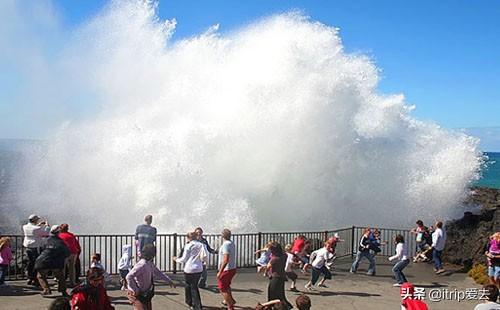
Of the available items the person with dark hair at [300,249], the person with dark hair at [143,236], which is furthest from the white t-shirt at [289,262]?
the person with dark hair at [143,236]

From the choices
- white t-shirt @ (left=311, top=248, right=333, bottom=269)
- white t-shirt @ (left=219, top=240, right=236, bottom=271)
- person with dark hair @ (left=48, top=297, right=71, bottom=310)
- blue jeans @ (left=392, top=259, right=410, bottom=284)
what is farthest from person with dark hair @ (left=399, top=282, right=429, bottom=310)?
blue jeans @ (left=392, top=259, right=410, bottom=284)

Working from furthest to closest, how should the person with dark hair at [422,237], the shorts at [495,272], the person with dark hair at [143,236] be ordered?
the person with dark hair at [422,237]
the shorts at [495,272]
the person with dark hair at [143,236]

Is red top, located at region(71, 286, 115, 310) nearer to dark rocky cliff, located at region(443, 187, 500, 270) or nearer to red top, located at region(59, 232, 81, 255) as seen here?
red top, located at region(59, 232, 81, 255)

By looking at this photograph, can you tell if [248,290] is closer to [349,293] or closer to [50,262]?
[349,293]

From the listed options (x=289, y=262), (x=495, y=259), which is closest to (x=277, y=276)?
(x=289, y=262)

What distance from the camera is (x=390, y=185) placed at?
2842 centimetres

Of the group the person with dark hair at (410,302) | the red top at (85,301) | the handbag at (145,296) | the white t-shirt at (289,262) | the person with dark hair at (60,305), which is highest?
the person with dark hair at (60,305)

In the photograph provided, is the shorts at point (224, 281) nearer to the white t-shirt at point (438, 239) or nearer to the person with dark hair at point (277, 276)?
the person with dark hair at point (277, 276)

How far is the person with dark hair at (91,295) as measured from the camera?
5699mm

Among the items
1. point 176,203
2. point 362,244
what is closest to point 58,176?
point 176,203

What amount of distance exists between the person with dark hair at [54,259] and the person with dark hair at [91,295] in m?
4.34

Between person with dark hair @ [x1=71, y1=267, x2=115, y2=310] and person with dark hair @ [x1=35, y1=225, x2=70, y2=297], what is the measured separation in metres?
4.34

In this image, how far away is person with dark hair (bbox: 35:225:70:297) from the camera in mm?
9766

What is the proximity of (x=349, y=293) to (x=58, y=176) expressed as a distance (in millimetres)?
25446
